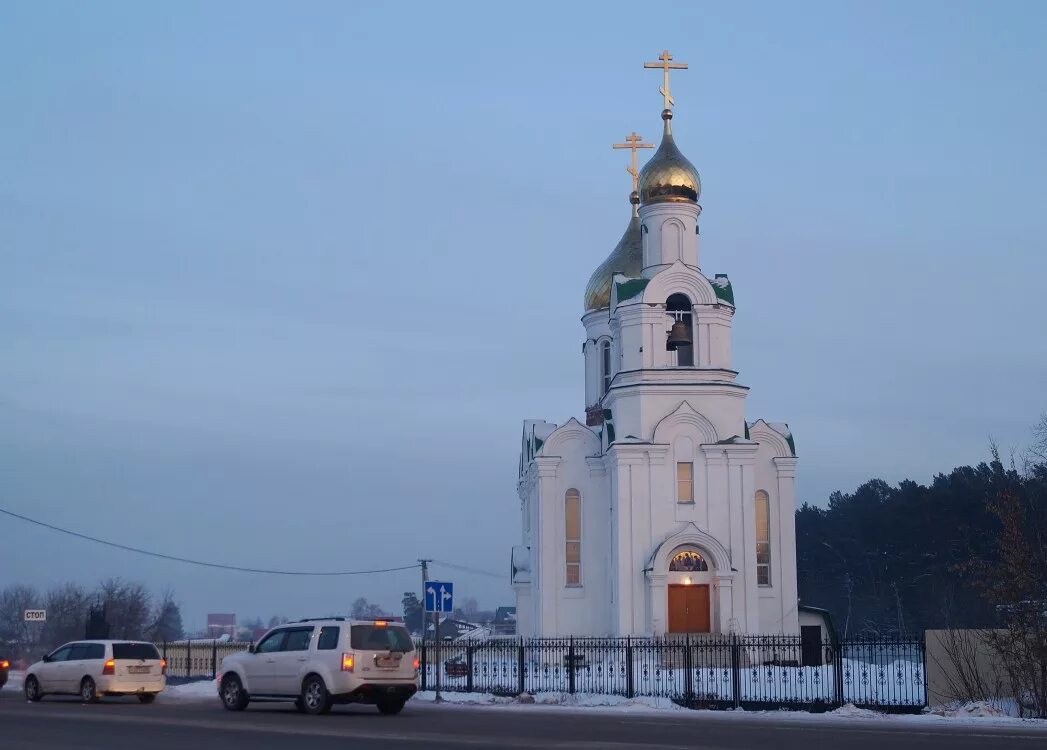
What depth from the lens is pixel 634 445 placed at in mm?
40156

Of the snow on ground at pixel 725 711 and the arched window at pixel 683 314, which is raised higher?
the arched window at pixel 683 314

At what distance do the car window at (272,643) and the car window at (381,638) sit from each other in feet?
4.71

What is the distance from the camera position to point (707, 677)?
87.6ft

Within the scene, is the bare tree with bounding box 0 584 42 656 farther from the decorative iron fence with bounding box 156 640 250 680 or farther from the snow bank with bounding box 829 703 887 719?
the snow bank with bounding box 829 703 887 719

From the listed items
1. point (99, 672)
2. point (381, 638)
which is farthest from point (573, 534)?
point (381, 638)

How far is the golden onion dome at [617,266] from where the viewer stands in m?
50.0

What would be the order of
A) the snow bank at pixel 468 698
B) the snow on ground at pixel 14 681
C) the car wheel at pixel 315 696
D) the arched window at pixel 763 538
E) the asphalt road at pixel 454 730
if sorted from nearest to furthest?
the asphalt road at pixel 454 730 < the car wheel at pixel 315 696 < the snow bank at pixel 468 698 < the snow on ground at pixel 14 681 < the arched window at pixel 763 538

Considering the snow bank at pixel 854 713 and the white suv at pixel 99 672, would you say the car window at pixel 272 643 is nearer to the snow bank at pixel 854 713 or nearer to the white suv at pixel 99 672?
the white suv at pixel 99 672

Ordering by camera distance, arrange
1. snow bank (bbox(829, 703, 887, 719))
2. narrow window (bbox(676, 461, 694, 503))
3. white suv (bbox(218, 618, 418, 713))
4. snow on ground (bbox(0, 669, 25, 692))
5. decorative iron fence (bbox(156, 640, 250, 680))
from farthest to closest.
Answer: narrow window (bbox(676, 461, 694, 503))
decorative iron fence (bbox(156, 640, 250, 680))
snow on ground (bbox(0, 669, 25, 692))
snow bank (bbox(829, 703, 887, 719))
white suv (bbox(218, 618, 418, 713))

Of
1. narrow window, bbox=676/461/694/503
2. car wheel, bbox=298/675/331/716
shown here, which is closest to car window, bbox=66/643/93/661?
car wheel, bbox=298/675/331/716

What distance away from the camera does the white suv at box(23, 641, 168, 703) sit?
2381 cm

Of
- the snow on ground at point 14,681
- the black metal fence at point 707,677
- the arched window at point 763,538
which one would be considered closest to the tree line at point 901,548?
the arched window at point 763,538

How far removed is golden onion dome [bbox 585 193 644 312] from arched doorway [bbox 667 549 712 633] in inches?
539

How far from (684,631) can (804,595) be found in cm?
4117
